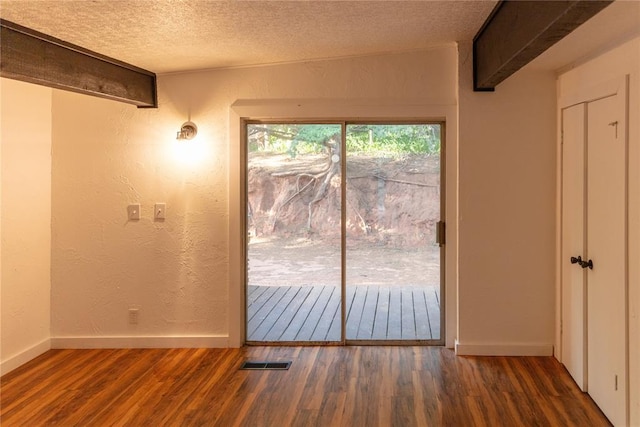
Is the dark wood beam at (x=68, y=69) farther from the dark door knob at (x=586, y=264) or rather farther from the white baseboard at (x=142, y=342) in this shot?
the dark door knob at (x=586, y=264)

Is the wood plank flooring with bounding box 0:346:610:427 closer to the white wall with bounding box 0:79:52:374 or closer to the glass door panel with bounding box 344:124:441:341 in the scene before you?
the white wall with bounding box 0:79:52:374

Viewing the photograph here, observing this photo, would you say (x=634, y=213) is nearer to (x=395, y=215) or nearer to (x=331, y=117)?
(x=395, y=215)

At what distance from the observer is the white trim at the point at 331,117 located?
3.61 metres

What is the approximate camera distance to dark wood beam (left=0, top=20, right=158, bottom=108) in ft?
8.07

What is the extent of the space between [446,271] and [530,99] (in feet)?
4.84

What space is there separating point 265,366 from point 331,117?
6.61 feet

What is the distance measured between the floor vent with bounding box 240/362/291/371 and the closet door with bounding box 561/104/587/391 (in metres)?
2.01

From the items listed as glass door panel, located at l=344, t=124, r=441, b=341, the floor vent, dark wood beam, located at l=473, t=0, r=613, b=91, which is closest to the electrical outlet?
the floor vent

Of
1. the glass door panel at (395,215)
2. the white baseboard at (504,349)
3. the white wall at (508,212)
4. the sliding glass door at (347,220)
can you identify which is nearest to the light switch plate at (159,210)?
the sliding glass door at (347,220)

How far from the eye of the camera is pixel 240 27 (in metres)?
2.78

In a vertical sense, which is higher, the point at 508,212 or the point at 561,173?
the point at 561,173

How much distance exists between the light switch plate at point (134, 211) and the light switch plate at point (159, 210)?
5.5 inches

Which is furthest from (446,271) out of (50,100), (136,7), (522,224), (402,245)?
(50,100)

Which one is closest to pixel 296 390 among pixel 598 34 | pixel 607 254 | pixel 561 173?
pixel 607 254
